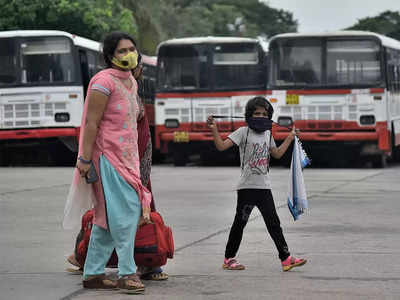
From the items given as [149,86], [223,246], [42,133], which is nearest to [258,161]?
[223,246]

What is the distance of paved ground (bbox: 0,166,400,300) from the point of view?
7.49 meters

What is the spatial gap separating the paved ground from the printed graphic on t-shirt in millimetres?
743

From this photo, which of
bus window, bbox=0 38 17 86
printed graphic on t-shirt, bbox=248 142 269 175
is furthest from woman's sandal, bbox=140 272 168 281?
bus window, bbox=0 38 17 86

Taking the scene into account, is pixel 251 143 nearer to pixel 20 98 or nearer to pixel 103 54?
pixel 103 54

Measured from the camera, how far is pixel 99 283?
7.50 metres

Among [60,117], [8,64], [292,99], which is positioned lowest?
[60,117]

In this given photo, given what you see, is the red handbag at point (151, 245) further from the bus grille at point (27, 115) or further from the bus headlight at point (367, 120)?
the bus grille at point (27, 115)

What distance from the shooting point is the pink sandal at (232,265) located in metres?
8.41

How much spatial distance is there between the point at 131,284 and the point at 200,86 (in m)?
20.1

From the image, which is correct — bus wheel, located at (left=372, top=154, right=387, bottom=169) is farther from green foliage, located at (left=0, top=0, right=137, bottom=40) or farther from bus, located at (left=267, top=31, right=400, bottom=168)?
green foliage, located at (left=0, top=0, right=137, bottom=40)

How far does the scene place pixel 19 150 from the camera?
1141 inches

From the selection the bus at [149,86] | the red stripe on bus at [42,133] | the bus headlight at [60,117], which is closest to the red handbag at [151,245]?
the red stripe on bus at [42,133]

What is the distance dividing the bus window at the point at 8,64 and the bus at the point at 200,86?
3469 millimetres

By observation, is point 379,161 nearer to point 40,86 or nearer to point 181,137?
point 181,137
